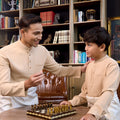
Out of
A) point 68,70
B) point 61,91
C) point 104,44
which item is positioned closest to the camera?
point 104,44

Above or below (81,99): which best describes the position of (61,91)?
below

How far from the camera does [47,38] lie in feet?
14.4

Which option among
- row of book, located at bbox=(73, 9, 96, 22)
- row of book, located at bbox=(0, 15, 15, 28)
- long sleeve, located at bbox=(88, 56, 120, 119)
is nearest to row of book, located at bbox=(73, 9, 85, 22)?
row of book, located at bbox=(73, 9, 96, 22)

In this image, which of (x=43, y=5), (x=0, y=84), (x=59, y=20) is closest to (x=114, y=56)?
(x=59, y=20)

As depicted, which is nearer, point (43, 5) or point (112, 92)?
point (112, 92)

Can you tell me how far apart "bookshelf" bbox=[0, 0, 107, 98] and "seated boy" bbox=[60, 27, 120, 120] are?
2.14 m

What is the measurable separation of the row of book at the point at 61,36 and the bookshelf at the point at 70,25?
84 mm

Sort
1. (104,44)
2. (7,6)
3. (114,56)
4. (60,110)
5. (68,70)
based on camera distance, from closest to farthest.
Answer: (60,110), (104,44), (68,70), (114,56), (7,6)

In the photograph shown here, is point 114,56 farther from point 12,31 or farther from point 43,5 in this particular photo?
point 12,31

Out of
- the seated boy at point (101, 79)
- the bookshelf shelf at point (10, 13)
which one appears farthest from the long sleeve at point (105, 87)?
the bookshelf shelf at point (10, 13)

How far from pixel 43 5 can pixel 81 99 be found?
2959 mm

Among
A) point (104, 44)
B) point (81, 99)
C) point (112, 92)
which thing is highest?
point (104, 44)

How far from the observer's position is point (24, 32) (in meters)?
2.05

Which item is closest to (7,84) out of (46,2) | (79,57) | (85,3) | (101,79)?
(101,79)
